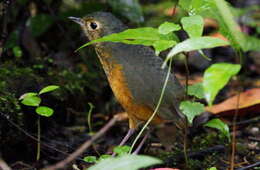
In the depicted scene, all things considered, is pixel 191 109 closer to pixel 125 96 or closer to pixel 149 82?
pixel 149 82

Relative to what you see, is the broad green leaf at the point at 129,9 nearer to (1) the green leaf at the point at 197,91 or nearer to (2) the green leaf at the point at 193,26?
(1) the green leaf at the point at 197,91

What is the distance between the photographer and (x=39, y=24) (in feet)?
16.2

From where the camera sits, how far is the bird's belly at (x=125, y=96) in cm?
327

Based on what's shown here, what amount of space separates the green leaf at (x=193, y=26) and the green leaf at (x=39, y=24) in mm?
2909

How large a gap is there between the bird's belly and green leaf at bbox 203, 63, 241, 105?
4.12 ft

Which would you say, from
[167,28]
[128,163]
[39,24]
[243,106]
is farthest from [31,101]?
[39,24]

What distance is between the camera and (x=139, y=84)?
3.23 metres

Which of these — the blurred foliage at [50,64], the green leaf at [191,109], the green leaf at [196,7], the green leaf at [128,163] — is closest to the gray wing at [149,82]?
the green leaf at [191,109]

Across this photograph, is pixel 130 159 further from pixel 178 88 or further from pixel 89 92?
pixel 89 92

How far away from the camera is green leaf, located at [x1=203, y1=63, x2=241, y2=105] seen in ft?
6.47

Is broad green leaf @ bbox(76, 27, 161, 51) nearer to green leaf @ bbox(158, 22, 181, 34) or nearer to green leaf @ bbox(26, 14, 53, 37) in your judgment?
green leaf @ bbox(158, 22, 181, 34)

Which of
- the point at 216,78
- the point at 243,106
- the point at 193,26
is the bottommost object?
the point at 243,106

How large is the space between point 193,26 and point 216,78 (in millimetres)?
330

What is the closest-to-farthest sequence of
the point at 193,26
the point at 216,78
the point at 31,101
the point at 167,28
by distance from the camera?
the point at 216,78
the point at 193,26
the point at 167,28
the point at 31,101
